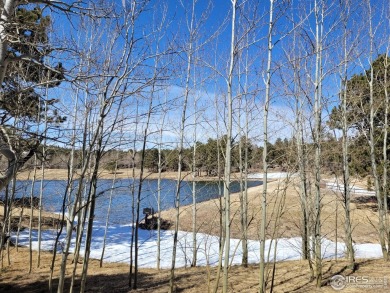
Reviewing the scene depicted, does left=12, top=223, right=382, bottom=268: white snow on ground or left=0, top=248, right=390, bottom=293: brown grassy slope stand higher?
left=0, top=248, right=390, bottom=293: brown grassy slope

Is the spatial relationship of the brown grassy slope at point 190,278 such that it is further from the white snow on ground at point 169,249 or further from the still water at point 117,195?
the still water at point 117,195

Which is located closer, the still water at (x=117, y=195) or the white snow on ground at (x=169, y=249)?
the still water at (x=117, y=195)

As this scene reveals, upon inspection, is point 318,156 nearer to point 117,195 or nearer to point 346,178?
point 346,178

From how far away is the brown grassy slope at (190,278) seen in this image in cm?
670

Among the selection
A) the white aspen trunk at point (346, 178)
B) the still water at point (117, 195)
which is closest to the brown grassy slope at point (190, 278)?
the white aspen trunk at point (346, 178)

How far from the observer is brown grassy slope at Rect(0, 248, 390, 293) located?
6.70 metres

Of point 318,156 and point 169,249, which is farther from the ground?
point 318,156

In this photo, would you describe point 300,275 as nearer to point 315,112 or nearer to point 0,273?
point 315,112

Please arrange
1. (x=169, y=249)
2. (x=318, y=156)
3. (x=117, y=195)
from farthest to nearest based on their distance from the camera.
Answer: (x=117, y=195) → (x=169, y=249) → (x=318, y=156)

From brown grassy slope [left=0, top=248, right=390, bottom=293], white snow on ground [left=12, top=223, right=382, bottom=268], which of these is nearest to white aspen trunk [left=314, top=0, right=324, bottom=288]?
brown grassy slope [left=0, top=248, right=390, bottom=293]

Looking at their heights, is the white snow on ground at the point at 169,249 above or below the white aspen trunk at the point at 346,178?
below

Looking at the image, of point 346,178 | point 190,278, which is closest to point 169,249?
point 190,278

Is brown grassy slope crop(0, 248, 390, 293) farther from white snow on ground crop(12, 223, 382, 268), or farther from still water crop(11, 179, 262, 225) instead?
still water crop(11, 179, 262, 225)

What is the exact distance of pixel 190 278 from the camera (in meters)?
8.16
